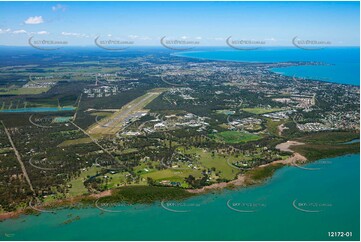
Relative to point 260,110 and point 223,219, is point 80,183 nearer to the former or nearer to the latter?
point 223,219

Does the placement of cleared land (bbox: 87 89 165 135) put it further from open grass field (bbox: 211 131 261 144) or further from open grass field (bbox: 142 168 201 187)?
open grass field (bbox: 142 168 201 187)

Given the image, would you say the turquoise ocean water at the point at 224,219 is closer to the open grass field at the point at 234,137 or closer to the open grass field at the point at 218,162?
the open grass field at the point at 218,162

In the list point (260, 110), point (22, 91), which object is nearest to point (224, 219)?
point (260, 110)

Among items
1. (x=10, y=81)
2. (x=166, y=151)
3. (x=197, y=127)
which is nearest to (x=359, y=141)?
(x=197, y=127)

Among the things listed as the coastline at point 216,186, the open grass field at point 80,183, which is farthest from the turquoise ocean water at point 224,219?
the open grass field at point 80,183

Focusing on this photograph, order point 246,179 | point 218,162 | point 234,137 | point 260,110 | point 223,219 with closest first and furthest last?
point 223,219
point 246,179
point 218,162
point 234,137
point 260,110

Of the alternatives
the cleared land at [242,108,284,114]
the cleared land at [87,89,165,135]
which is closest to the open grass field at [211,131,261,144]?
the cleared land at [242,108,284,114]
